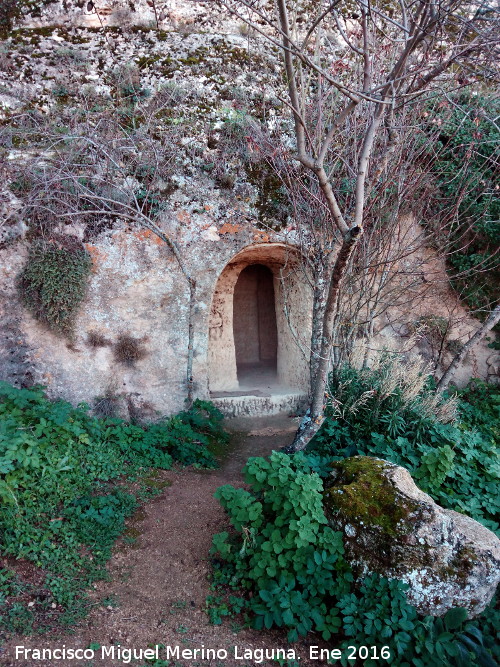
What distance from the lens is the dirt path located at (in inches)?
117

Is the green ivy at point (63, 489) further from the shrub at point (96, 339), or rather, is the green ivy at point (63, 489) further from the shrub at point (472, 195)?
the shrub at point (472, 195)

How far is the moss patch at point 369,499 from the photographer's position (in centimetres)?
322

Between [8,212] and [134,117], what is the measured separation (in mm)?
2186

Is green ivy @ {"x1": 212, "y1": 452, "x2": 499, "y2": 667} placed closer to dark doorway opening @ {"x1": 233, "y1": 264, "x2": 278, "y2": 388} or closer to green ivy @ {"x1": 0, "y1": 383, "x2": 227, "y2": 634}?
green ivy @ {"x1": 0, "y1": 383, "x2": 227, "y2": 634}

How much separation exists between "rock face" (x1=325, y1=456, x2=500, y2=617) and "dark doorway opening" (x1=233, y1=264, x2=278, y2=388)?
18.2 ft

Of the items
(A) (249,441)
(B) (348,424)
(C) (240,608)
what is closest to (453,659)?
(C) (240,608)

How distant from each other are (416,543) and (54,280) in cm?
483

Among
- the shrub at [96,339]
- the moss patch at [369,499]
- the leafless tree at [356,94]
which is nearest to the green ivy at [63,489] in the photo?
the shrub at [96,339]

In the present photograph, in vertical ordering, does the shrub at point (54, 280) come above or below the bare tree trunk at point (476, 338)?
above

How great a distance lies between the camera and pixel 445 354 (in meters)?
7.71

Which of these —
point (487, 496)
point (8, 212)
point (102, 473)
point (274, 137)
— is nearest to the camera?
point (487, 496)

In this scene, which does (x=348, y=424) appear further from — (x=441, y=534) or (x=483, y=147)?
(x=483, y=147)

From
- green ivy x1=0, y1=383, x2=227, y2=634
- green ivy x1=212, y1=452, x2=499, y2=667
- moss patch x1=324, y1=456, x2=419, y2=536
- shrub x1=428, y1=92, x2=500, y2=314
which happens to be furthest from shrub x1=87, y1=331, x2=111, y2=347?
shrub x1=428, y1=92, x2=500, y2=314

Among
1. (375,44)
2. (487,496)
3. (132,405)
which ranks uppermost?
(375,44)
